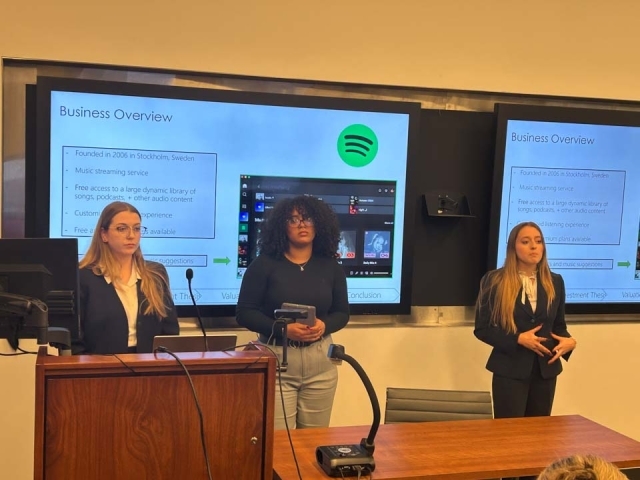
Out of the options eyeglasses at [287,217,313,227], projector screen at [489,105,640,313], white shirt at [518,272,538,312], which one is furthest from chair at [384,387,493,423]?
projector screen at [489,105,640,313]

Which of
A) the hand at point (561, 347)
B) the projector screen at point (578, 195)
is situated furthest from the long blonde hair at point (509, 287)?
the projector screen at point (578, 195)

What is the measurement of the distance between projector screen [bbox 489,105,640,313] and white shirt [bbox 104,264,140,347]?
211cm

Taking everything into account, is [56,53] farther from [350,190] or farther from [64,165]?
[350,190]

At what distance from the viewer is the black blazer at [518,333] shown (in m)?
3.12

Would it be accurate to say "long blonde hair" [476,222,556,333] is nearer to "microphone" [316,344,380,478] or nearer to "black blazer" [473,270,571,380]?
"black blazer" [473,270,571,380]

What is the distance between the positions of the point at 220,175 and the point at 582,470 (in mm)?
2539

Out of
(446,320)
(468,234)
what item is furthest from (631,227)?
(446,320)

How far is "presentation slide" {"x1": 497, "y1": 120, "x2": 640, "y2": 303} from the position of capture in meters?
3.88

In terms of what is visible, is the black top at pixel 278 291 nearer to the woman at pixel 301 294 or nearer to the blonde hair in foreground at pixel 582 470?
the woman at pixel 301 294

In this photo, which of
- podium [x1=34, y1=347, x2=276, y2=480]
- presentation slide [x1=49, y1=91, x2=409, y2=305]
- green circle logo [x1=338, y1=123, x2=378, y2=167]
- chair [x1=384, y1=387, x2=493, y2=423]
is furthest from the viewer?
green circle logo [x1=338, y1=123, x2=378, y2=167]

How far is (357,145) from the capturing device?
3.66 metres

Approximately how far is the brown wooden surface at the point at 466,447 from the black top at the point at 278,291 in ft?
2.16

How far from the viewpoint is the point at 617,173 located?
4.03 meters

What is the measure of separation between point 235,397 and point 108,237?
4.44 ft
